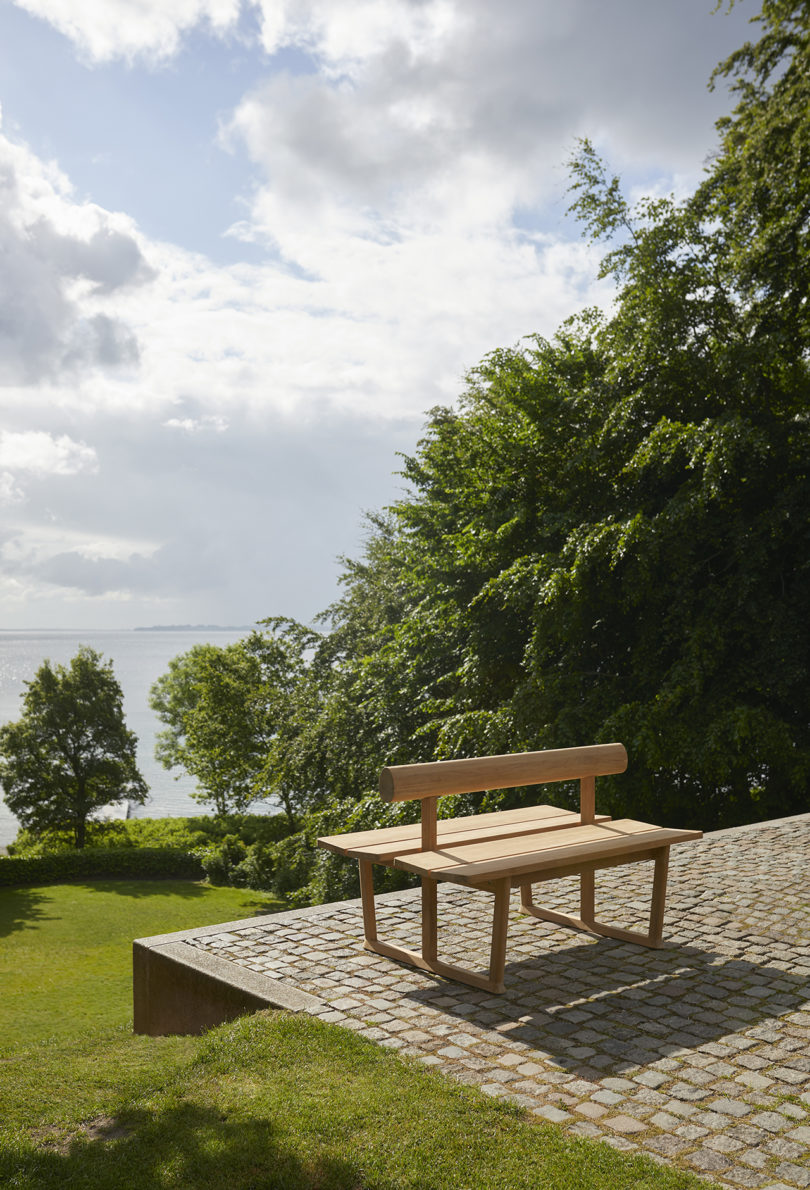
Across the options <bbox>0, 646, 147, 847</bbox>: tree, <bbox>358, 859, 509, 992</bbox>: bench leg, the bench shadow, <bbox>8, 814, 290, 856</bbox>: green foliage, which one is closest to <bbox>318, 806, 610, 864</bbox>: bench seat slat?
<bbox>358, 859, 509, 992</bbox>: bench leg

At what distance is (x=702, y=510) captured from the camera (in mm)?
10875

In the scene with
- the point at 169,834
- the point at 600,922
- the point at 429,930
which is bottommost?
the point at 169,834

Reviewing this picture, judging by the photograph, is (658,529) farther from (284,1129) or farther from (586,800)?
(284,1129)

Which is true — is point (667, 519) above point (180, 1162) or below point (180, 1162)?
above

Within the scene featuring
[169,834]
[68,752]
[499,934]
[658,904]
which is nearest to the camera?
[499,934]

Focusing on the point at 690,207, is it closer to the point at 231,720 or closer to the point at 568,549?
the point at 568,549

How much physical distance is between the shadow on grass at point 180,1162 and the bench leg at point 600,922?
2280 mm

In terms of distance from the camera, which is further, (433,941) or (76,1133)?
(433,941)

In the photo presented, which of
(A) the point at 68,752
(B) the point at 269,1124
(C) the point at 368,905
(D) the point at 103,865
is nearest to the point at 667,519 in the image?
(C) the point at 368,905

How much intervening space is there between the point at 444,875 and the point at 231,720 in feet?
77.1

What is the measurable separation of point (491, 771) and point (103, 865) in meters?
28.6

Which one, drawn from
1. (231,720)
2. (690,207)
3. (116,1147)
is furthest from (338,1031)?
(231,720)

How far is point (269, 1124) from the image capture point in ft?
11.1

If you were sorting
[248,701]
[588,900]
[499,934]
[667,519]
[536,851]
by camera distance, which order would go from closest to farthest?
[499,934]
[536,851]
[588,900]
[667,519]
[248,701]
